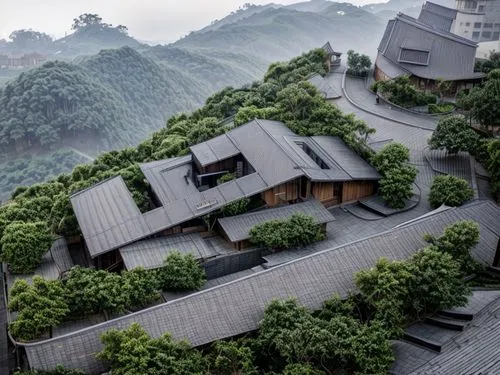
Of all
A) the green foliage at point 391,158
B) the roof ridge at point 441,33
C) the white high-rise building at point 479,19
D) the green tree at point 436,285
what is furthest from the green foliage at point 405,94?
the white high-rise building at point 479,19

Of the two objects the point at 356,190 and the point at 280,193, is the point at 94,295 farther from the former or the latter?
the point at 356,190

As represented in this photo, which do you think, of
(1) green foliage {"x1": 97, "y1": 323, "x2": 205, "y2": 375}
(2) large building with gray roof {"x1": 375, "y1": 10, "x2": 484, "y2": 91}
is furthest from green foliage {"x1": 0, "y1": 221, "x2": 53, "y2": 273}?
(2) large building with gray roof {"x1": 375, "y1": 10, "x2": 484, "y2": 91}

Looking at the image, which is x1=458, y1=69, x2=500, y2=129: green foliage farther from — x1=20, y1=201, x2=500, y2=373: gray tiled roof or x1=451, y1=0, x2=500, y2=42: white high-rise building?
x1=451, y1=0, x2=500, y2=42: white high-rise building

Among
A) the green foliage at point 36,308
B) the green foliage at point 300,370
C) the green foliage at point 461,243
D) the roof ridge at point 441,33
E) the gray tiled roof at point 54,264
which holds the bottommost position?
the green foliage at point 300,370

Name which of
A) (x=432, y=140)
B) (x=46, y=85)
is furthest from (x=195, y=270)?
(x=46, y=85)

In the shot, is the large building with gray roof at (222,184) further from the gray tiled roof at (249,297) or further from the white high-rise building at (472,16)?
the white high-rise building at (472,16)

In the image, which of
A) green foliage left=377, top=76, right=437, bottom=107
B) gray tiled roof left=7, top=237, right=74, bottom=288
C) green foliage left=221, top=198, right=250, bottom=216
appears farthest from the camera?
green foliage left=377, top=76, right=437, bottom=107
